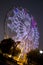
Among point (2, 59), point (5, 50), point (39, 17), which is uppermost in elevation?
point (39, 17)

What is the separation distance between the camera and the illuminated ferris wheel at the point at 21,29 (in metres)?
2.65

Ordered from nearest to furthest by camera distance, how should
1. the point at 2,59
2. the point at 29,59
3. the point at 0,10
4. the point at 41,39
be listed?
the point at 2,59 → the point at 29,59 → the point at 0,10 → the point at 41,39

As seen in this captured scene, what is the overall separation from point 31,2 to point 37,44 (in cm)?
68

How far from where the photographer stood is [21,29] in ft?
8.78

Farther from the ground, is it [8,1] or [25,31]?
[8,1]

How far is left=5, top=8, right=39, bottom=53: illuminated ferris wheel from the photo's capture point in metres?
2.65

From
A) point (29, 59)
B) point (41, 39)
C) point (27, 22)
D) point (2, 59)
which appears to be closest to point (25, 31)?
point (27, 22)

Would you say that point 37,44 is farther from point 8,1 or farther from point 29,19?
point 8,1

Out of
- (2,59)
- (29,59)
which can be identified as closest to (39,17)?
(29,59)

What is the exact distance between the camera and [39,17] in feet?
10.3

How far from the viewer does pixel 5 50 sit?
1076mm

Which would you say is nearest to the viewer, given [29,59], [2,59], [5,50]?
[2,59]

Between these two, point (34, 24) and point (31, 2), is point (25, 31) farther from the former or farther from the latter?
point (31, 2)

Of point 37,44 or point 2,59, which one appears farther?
point 37,44
